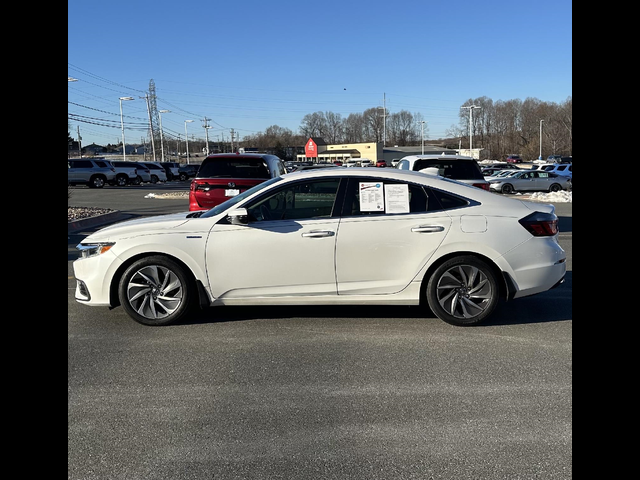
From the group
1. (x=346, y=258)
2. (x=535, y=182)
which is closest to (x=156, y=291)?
(x=346, y=258)

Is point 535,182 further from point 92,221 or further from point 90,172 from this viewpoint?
point 90,172

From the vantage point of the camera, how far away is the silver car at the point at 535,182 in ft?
107

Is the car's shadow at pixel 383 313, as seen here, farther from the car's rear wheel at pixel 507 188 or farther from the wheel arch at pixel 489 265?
the car's rear wheel at pixel 507 188

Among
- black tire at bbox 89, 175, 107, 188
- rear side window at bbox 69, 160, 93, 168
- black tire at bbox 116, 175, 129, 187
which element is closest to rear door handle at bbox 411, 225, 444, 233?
black tire at bbox 89, 175, 107, 188

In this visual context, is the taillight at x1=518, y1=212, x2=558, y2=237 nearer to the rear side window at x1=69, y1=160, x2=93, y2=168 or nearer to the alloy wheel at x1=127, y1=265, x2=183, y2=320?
the alloy wheel at x1=127, y1=265, x2=183, y2=320

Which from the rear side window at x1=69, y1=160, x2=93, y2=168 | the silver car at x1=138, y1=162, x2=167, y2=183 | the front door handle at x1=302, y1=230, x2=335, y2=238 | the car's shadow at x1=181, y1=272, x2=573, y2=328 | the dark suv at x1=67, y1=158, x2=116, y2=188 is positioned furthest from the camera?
the silver car at x1=138, y1=162, x2=167, y2=183

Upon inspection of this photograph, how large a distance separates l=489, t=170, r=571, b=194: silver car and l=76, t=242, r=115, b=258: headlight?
29248 mm

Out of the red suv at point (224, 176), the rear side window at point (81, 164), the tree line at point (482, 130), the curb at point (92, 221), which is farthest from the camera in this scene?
the tree line at point (482, 130)

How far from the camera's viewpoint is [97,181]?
39594 millimetres

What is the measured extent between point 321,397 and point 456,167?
962 centimetres

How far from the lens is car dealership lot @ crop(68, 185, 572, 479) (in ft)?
10.3

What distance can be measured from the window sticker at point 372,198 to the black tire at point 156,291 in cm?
190

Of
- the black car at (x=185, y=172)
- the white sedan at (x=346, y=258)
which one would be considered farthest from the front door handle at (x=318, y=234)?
the black car at (x=185, y=172)
